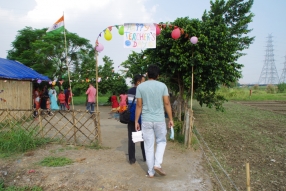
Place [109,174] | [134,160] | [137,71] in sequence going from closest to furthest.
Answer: [109,174]
[134,160]
[137,71]

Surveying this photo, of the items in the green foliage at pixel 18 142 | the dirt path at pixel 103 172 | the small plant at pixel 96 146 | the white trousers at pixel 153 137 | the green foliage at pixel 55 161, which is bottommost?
the dirt path at pixel 103 172

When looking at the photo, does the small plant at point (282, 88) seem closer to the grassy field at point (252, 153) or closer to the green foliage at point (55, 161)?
the grassy field at point (252, 153)

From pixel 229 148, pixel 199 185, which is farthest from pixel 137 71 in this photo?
pixel 199 185

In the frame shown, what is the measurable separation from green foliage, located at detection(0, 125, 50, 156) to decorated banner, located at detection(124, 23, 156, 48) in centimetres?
344

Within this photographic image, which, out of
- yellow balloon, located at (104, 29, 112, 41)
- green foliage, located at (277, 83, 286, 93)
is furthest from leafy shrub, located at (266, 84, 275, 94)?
yellow balloon, located at (104, 29, 112, 41)

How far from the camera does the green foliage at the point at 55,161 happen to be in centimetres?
485

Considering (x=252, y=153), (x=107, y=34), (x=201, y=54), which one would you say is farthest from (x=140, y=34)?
(x=252, y=153)

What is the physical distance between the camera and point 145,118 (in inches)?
163

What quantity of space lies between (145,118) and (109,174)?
4.09 ft

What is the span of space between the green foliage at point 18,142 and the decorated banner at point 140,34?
3.44 metres

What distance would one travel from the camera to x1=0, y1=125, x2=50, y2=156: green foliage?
5.81m

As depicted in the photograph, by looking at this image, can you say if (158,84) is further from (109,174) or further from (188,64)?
(188,64)

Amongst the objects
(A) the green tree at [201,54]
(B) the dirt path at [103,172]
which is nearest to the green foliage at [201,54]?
(A) the green tree at [201,54]

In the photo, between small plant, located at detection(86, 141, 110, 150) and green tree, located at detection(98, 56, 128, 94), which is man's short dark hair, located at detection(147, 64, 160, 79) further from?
green tree, located at detection(98, 56, 128, 94)
